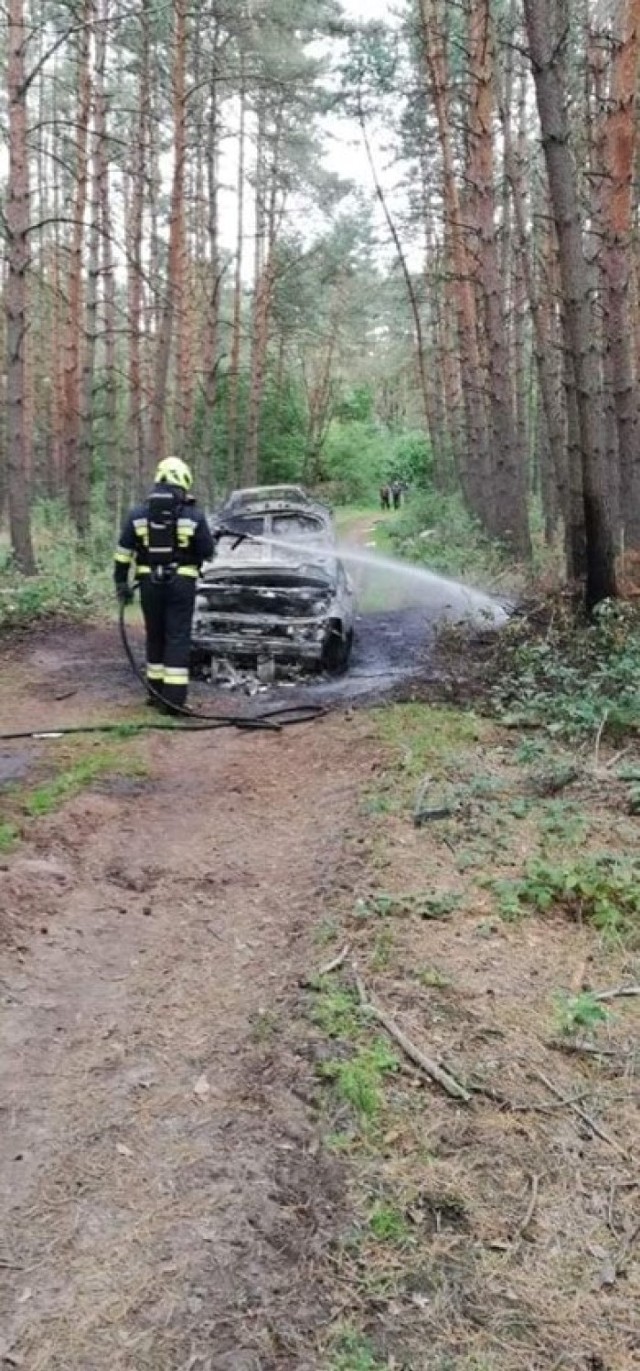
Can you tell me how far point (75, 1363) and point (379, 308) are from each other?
5137 cm

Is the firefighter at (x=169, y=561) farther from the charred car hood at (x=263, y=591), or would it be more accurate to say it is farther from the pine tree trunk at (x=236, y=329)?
the pine tree trunk at (x=236, y=329)

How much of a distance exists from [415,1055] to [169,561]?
5754 mm

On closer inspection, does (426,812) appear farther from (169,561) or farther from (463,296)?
(463,296)

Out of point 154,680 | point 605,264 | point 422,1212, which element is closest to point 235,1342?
point 422,1212

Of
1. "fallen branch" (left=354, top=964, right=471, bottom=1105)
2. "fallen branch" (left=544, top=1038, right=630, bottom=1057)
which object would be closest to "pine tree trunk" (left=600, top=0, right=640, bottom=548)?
"fallen branch" (left=544, top=1038, right=630, bottom=1057)

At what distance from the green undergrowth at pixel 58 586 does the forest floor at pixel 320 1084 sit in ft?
21.7

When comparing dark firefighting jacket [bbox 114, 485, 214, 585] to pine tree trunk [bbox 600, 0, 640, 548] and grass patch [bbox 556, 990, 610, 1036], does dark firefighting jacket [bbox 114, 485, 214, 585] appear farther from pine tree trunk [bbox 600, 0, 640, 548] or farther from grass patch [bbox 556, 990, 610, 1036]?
pine tree trunk [bbox 600, 0, 640, 548]

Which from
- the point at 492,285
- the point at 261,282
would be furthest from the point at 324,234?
the point at 492,285

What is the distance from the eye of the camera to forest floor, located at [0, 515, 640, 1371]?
2.30 meters

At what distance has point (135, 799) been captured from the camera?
6.10m

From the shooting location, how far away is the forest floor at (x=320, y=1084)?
7.56 ft

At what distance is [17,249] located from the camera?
1307cm

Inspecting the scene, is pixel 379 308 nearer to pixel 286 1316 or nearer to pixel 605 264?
pixel 605 264

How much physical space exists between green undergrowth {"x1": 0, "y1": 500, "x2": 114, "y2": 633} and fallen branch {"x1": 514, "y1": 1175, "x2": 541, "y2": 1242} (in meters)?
9.97
